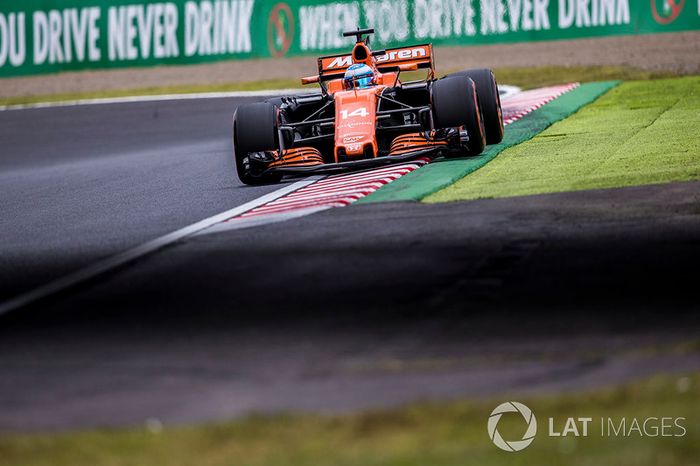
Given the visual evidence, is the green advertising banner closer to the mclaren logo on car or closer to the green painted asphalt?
the green painted asphalt

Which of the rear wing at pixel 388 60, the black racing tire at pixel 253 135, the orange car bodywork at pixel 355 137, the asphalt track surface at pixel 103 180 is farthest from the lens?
the rear wing at pixel 388 60

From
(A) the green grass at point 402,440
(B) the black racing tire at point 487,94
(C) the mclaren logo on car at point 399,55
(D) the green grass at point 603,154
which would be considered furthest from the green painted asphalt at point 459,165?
(A) the green grass at point 402,440

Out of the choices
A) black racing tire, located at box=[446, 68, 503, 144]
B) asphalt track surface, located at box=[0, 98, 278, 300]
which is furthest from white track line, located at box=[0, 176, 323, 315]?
black racing tire, located at box=[446, 68, 503, 144]

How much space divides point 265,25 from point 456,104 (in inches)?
784

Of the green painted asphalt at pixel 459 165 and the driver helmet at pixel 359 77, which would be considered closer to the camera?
the green painted asphalt at pixel 459 165

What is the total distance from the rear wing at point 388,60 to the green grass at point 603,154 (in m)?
1.54

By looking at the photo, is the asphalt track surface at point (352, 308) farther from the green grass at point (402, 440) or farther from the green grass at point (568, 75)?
the green grass at point (568, 75)

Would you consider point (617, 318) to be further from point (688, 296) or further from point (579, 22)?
point (579, 22)

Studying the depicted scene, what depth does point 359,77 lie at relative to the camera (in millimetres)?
14469

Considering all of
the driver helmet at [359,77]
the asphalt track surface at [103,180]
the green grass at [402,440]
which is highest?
the driver helmet at [359,77]

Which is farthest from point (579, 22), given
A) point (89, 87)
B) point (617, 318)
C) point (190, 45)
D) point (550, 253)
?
point (617, 318)

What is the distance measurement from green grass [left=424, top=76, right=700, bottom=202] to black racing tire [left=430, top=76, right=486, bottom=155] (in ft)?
1.66

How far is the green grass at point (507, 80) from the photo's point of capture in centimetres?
2558

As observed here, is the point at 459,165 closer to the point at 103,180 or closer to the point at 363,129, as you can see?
the point at 363,129
